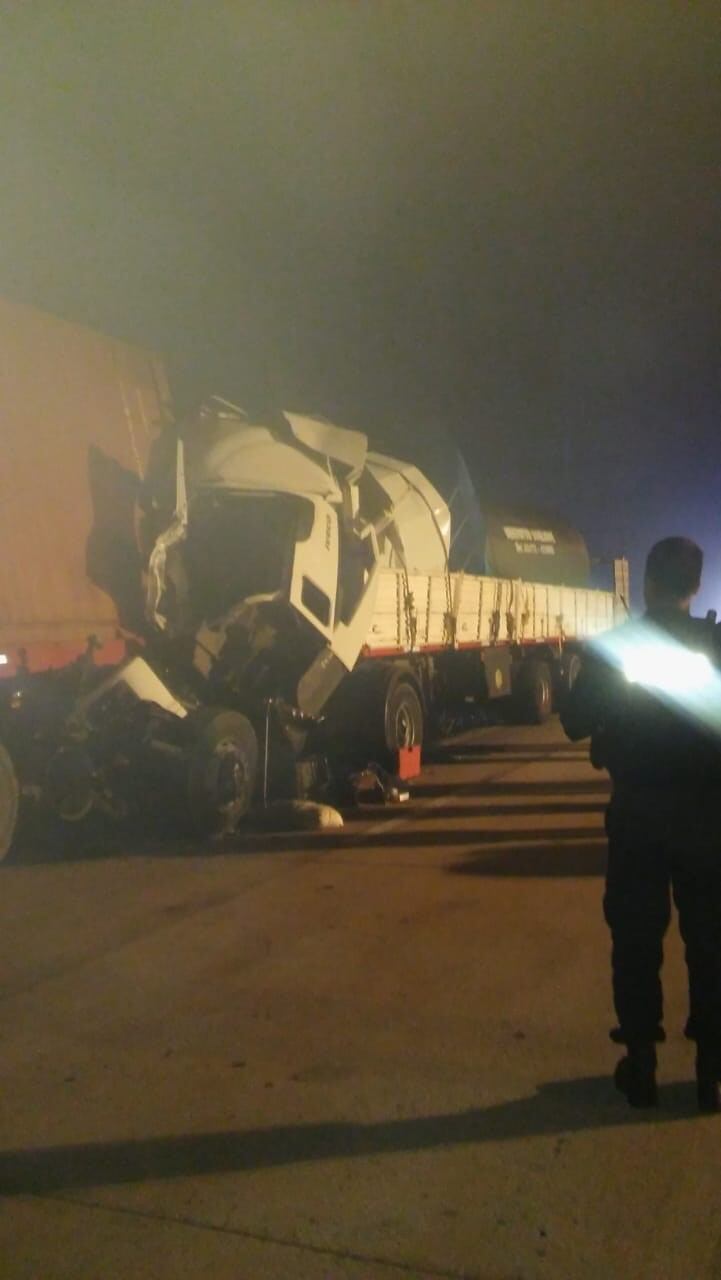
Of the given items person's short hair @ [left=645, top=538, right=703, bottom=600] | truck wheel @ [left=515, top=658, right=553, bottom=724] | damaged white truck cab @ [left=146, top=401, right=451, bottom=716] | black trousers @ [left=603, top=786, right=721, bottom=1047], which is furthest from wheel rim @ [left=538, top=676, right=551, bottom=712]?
black trousers @ [left=603, top=786, right=721, bottom=1047]

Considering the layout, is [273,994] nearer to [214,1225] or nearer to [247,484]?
[214,1225]

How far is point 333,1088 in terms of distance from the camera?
5.13 m

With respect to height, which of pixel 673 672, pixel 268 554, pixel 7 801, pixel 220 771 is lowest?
pixel 7 801

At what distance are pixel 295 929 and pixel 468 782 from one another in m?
6.88

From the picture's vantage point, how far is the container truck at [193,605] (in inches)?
395

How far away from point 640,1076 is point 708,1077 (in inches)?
9.3

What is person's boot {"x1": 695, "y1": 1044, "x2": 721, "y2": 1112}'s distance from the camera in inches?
186

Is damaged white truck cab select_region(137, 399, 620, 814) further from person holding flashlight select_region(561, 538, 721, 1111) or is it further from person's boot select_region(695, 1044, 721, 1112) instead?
person's boot select_region(695, 1044, 721, 1112)

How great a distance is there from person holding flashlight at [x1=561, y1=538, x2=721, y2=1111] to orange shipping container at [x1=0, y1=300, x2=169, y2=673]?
5.75 meters

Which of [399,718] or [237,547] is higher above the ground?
[237,547]

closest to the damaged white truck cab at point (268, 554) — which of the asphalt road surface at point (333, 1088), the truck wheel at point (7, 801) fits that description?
the truck wheel at point (7, 801)

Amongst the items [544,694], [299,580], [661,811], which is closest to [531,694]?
[544,694]

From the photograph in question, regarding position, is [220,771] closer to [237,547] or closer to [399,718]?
[237,547]

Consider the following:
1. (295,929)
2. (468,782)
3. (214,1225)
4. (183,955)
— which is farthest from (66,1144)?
(468,782)
